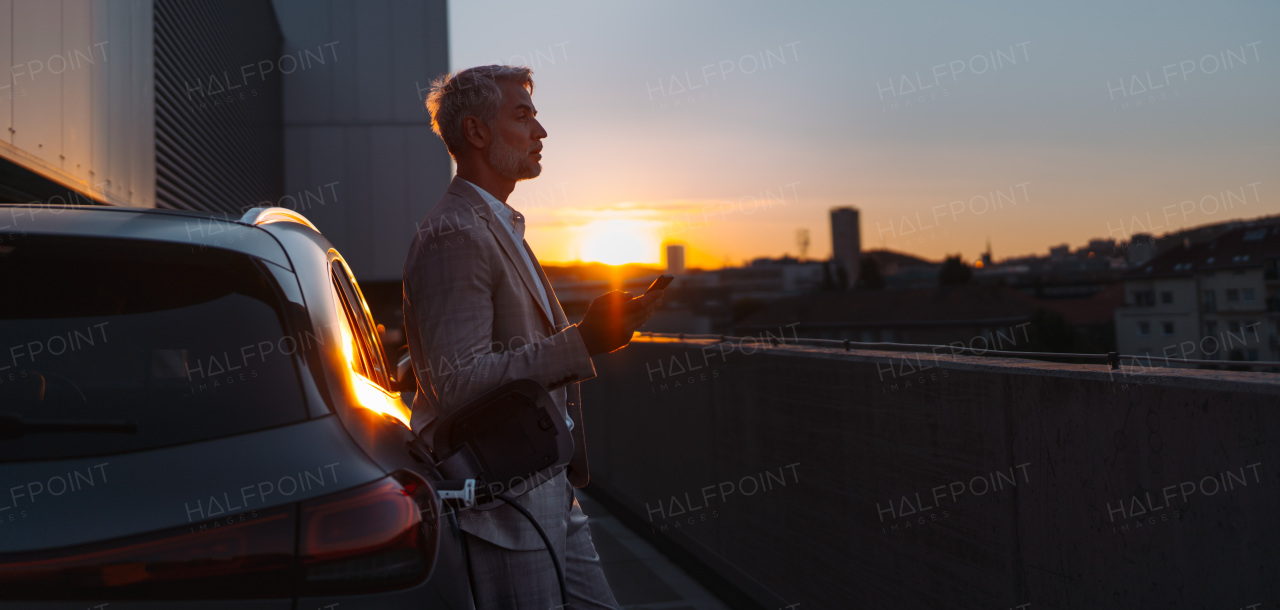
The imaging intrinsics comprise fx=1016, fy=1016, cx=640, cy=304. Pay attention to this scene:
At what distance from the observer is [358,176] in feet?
65.5

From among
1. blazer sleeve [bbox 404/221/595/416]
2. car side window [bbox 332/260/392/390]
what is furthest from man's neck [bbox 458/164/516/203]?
car side window [bbox 332/260/392/390]

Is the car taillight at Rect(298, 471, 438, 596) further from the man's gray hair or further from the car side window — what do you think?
the man's gray hair

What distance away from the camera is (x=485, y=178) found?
247 centimetres

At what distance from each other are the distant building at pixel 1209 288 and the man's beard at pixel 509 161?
3029 centimetres

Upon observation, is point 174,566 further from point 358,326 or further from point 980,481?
point 980,481

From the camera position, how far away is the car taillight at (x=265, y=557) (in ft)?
5.18

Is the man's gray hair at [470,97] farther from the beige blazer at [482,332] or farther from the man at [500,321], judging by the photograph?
the beige blazer at [482,332]

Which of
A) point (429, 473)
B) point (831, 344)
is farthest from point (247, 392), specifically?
point (831, 344)

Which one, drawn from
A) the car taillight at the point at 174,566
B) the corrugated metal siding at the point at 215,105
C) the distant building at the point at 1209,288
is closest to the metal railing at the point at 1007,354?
the car taillight at the point at 174,566

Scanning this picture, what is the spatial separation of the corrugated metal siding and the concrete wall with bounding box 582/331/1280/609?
21.6 feet

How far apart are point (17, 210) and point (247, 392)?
2.14 ft

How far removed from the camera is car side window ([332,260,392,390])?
8.14 feet

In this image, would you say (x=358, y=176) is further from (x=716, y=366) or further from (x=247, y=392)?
(x=247, y=392)

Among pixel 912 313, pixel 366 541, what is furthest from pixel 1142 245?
pixel 912 313
